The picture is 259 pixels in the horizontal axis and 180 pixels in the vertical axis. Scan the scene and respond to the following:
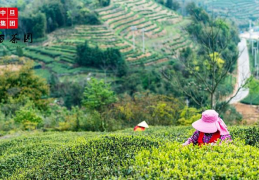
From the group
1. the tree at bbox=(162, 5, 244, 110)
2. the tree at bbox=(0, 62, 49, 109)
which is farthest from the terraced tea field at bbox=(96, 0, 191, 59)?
the tree at bbox=(162, 5, 244, 110)

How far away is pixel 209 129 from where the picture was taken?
3.84m

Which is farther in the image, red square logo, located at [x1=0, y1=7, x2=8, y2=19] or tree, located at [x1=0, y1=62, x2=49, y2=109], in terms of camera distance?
tree, located at [x1=0, y1=62, x2=49, y2=109]

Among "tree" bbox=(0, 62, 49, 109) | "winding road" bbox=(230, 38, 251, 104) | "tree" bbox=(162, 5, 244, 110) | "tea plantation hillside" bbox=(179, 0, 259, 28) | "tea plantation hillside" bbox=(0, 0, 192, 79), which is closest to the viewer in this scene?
"tree" bbox=(162, 5, 244, 110)

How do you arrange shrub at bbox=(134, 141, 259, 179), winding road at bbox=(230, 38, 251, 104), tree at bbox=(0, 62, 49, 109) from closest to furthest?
shrub at bbox=(134, 141, 259, 179) < winding road at bbox=(230, 38, 251, 104) < tree at bbox=(0, 62, 49, 109)

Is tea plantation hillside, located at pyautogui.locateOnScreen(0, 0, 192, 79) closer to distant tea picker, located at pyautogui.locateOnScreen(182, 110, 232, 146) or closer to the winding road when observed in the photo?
the winding road

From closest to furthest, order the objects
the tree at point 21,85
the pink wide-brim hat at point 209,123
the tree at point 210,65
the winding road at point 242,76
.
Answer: the pink wide-brim hat at point 209,123, the tree at point 210,65, the winding road at point 242,76, the tree at point 21,85

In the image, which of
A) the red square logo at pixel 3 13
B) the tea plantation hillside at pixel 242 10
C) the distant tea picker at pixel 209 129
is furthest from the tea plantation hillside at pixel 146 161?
the tea plantation hillside at pixel 242 10

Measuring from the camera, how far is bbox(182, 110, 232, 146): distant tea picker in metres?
3.84

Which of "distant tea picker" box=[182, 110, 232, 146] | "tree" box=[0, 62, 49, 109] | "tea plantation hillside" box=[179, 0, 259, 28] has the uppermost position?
"tea plantation hillside" box=[179, 0, 259, 28]

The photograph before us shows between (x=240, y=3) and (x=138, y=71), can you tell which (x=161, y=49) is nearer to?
(x=138, y=71)

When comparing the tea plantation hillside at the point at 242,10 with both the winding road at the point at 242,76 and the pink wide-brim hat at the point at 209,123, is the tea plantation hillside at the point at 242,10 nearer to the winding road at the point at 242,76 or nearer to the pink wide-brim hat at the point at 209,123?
the winding road at the point at 242,76

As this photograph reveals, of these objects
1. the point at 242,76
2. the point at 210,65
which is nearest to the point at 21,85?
the point at 210,65

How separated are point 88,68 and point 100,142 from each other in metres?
30.0

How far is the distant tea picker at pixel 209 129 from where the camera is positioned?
3.84m
